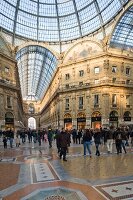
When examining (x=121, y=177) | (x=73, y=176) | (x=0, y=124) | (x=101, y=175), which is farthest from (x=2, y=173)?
(x=0, y=124)

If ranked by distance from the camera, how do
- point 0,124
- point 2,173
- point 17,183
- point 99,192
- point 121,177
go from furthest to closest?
point 0,124
point 2,173
point 121,177
point 17,183
point 99,192

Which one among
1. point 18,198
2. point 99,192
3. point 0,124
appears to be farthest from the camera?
point 0,124

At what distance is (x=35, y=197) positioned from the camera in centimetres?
775

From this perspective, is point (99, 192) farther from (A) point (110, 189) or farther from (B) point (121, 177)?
(B) point (121, 177)

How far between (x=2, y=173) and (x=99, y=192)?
5.64m

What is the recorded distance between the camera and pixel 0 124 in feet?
156

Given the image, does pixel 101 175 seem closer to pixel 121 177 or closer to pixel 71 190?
pixel 121 177

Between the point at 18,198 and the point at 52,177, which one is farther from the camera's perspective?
the point at 52,177

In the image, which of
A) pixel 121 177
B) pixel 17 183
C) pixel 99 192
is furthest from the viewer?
pixel 121 177

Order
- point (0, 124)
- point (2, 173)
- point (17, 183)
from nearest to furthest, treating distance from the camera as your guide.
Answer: point (17, 183)
point (2, 173)
point (0, 124)

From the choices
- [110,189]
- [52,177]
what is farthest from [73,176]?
[110,189]

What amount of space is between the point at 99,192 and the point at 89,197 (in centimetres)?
67

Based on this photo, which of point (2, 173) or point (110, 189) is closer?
point (110, 189)

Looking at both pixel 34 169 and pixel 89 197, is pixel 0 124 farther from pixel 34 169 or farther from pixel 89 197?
pixel 89 197
